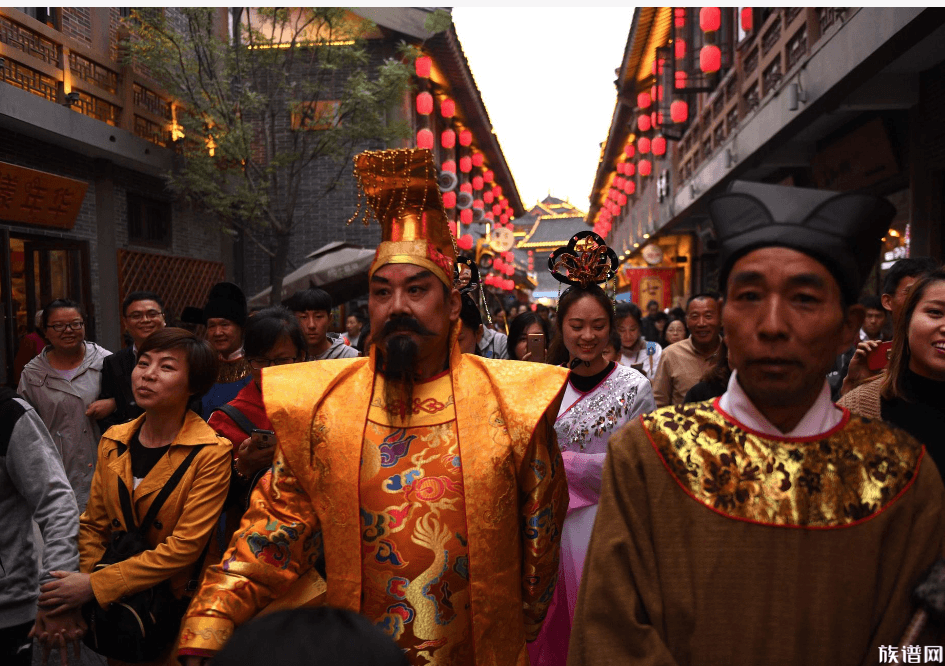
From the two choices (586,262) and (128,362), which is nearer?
(586,262)

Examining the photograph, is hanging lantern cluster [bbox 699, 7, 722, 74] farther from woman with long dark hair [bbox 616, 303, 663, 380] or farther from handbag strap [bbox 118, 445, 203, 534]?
handbag strap [bbox 118, 445, 203, 534]

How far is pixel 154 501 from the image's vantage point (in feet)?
8.79

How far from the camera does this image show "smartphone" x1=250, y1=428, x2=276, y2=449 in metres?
2.73

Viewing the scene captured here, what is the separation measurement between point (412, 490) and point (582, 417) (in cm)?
155

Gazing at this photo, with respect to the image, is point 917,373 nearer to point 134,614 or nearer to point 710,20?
point 134,614

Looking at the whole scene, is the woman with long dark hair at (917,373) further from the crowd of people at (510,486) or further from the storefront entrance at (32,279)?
the storefront entrance at (32,279)

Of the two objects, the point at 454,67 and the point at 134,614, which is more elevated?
the point at 454,67

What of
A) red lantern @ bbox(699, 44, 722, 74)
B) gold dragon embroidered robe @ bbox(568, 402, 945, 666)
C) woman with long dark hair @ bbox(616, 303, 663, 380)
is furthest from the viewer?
red lantern @ bbox(699, 44, 722, 74)

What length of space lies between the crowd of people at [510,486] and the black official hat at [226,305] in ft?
1.88

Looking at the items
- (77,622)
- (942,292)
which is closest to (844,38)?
(942,292)

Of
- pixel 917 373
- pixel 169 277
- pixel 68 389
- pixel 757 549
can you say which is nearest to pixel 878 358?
pixel 917 373

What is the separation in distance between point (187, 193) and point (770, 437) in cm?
1389

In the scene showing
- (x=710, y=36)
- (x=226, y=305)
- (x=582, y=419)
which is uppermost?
(x=710, y=36)

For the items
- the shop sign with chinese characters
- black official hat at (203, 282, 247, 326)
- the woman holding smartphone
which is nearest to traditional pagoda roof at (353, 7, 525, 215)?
the shop sign with chinese characters
